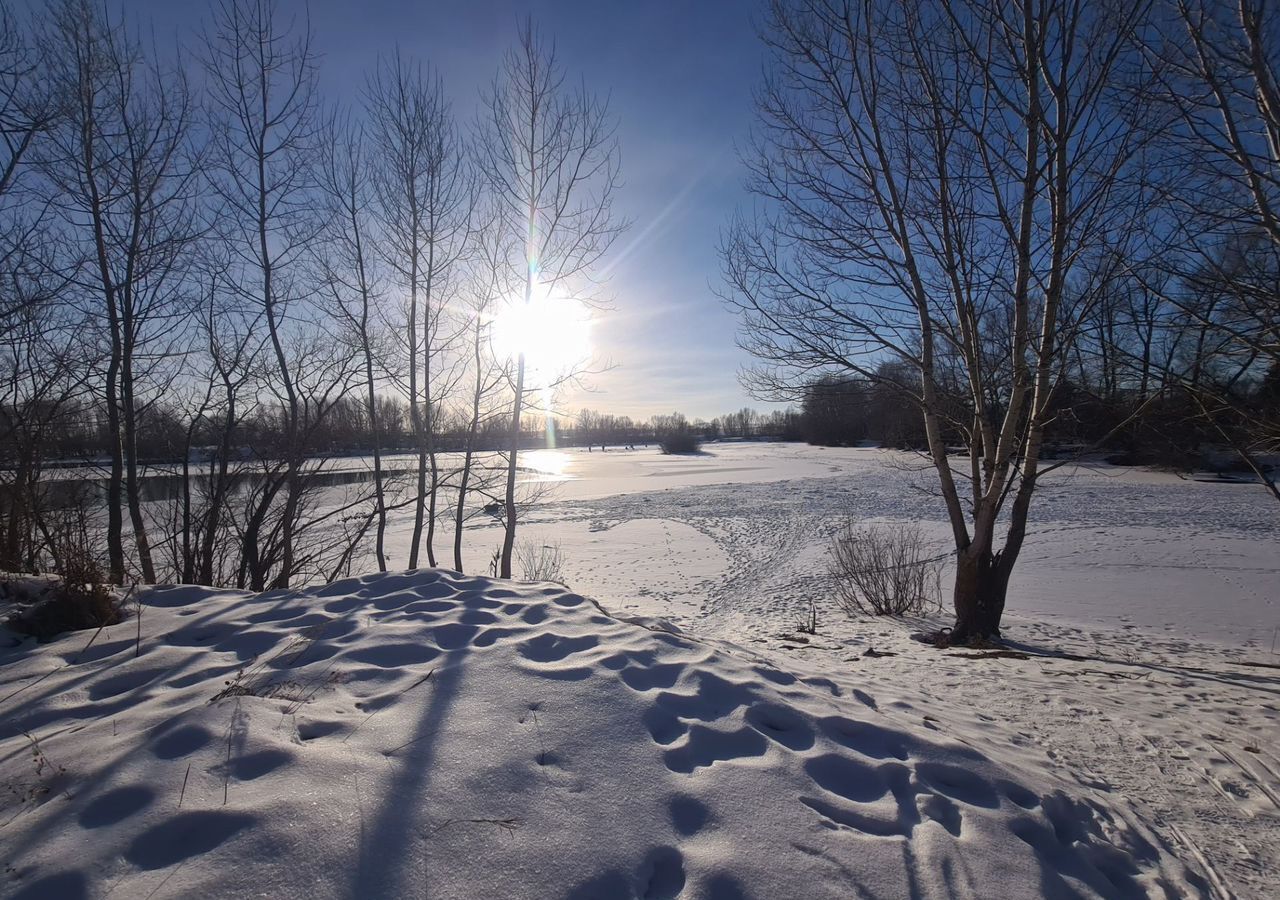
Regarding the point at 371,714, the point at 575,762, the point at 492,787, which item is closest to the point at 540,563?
the point at 371,714

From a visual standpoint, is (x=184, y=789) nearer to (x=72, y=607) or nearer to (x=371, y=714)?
(x=371, y=714)

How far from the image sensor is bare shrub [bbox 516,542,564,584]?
37.0 ft

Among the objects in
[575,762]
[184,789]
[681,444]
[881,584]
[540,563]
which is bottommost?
[540,563]

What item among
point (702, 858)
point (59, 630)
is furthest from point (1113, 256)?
point (59, 630)

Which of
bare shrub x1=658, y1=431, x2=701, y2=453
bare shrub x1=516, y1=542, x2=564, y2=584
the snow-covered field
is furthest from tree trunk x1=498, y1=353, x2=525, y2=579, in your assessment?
bare shrub x1=658, y1=431, x2=701, y2=453

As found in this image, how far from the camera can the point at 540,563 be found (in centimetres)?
1316

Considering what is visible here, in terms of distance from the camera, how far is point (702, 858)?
1943 millimetres

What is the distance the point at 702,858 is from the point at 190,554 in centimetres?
947

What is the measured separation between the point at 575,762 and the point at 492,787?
379mm

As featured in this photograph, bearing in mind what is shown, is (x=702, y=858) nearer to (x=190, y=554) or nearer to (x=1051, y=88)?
A: (x=1051, y=88)

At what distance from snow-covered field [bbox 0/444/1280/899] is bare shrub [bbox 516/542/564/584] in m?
6.07

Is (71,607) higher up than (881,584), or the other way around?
(71,607)

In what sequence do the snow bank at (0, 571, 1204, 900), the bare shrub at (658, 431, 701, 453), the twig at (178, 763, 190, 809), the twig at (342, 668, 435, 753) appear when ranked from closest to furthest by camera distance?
1. the snow bank at (0, 571, 1204, 900)
2. the twig at (178, 763, 190, 809)
3. the twig at (342, 668, 435, 753)
4. the bare shrub at (658, 431, 701, 453)

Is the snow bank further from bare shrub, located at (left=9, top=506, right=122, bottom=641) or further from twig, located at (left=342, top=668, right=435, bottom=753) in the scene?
bare shrub, located at (left=9, top=506, right=122, bottom=641)
